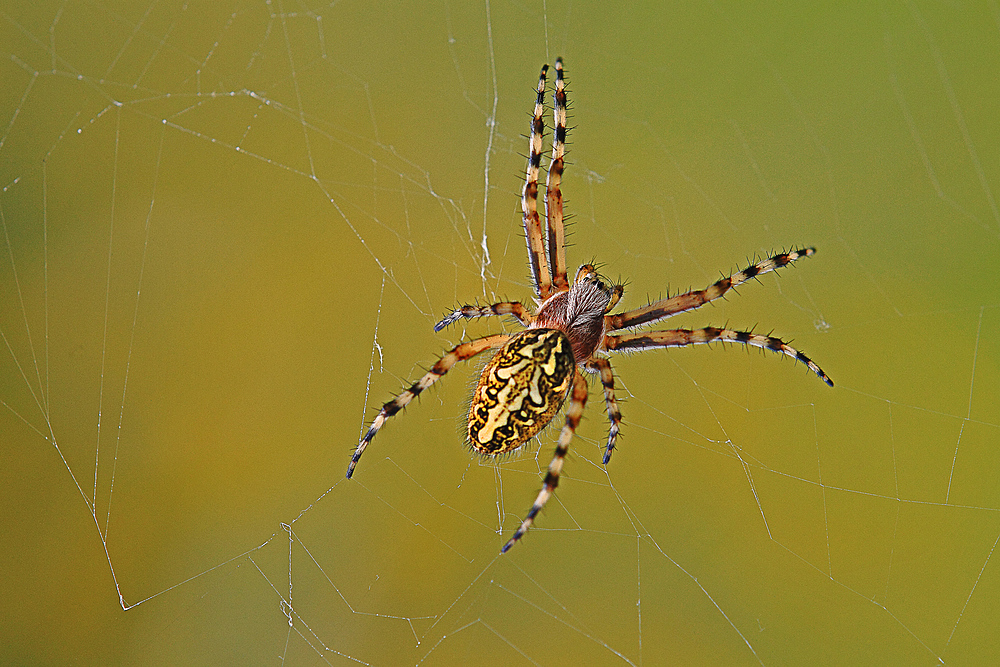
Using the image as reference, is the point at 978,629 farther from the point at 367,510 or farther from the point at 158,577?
the point at 158,577

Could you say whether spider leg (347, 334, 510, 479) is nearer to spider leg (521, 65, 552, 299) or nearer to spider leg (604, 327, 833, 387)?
spider leg (521, 65, 552, 299)

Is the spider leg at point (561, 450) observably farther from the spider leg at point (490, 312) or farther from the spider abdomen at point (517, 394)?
the spider leg at point (490, 312)

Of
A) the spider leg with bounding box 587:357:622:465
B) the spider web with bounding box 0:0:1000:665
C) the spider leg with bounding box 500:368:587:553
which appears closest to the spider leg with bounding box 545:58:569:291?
the spider web with bounding box 0:0:1000:665

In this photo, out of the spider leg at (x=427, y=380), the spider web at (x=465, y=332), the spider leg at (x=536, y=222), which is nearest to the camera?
the spider leg at (x=427, y=380)

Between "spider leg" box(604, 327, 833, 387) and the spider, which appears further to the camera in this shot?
"spider leg" box(604, 327, 833, 387)

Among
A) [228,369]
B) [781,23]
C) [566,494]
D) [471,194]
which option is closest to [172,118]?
[228,369]

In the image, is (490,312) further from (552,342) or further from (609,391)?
(609,391)

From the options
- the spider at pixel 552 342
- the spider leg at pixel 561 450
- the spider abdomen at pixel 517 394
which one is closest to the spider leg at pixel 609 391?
the spider at pixel 552 342
